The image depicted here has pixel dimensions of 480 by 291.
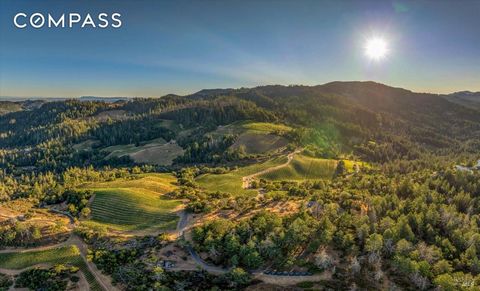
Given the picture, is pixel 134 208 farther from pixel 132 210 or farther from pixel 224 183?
pixel 224 183

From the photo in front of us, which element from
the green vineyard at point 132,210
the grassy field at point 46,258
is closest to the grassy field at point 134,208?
the green vineyard at point 132,210

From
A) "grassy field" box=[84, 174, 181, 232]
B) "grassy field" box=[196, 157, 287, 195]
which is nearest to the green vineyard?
"grassy field" box=[84, 174, 181, 232]

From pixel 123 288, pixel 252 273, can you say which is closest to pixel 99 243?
pixel 123 288

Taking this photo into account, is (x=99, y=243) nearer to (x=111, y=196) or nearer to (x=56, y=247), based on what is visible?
(x=56, y=247)

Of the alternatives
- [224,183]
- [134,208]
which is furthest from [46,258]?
[224,183]

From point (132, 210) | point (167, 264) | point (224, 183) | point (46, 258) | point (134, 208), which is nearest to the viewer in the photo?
point (167, 264)
